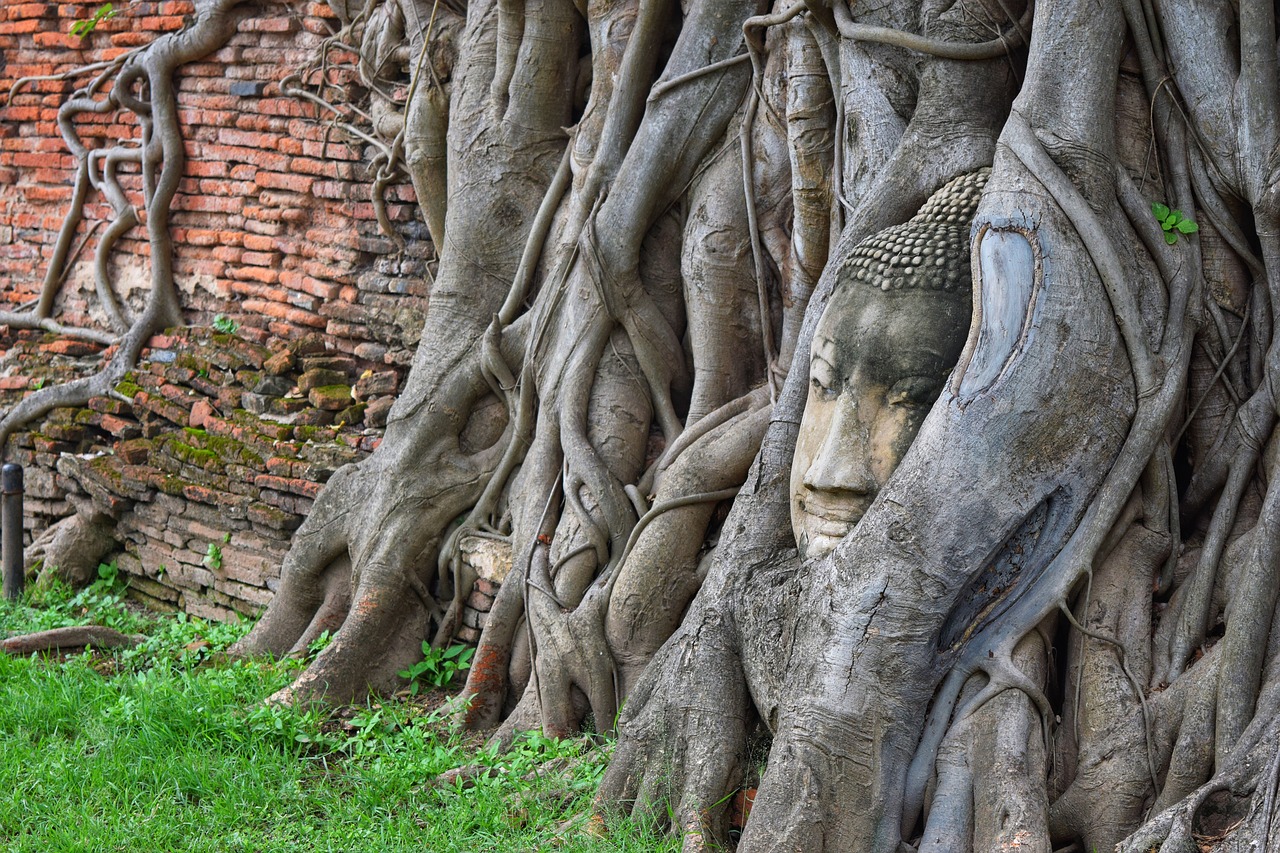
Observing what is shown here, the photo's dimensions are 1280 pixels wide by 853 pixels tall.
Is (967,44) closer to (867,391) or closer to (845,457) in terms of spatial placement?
(867,391)

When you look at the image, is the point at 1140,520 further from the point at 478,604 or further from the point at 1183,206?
the point at 478,604

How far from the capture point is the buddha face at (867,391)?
3.40 metres

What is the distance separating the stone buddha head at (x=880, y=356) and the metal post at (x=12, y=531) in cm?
424

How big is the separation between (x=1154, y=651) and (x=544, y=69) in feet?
10.5

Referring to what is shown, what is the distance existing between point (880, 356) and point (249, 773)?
2.35 m

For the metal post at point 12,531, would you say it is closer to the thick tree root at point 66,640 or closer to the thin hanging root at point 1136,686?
the thick tree root at point 66,640

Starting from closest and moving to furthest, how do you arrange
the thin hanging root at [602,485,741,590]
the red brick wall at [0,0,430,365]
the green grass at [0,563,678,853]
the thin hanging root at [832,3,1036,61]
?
1. the thin hanging root at [832,3,1036,61]
2. the green grass at [0,563,678,853]
3. the thin hanging root at [602,485,741,590]
4. the red brick wall at [0,0,430,365]

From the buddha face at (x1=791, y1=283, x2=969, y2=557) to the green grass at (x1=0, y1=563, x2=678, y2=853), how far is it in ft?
3.18

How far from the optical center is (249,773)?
13.9 ft

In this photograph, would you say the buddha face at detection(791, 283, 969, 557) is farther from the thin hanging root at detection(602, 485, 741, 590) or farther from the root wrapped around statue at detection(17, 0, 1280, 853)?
the thin hanging root at detection(602, 485, 741, 590)

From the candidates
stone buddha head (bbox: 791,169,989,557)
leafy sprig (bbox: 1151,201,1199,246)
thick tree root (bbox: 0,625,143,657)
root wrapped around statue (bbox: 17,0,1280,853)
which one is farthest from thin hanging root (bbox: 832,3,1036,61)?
thick tree root (bbox: 0,625,143,657)

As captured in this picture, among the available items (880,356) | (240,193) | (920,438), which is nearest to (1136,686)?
(920,438)

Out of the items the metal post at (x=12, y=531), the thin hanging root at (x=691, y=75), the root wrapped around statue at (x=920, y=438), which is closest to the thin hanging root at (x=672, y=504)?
the root wrapped around statue at (x=920, y=438)

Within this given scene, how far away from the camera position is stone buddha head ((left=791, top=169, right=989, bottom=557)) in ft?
11.2
